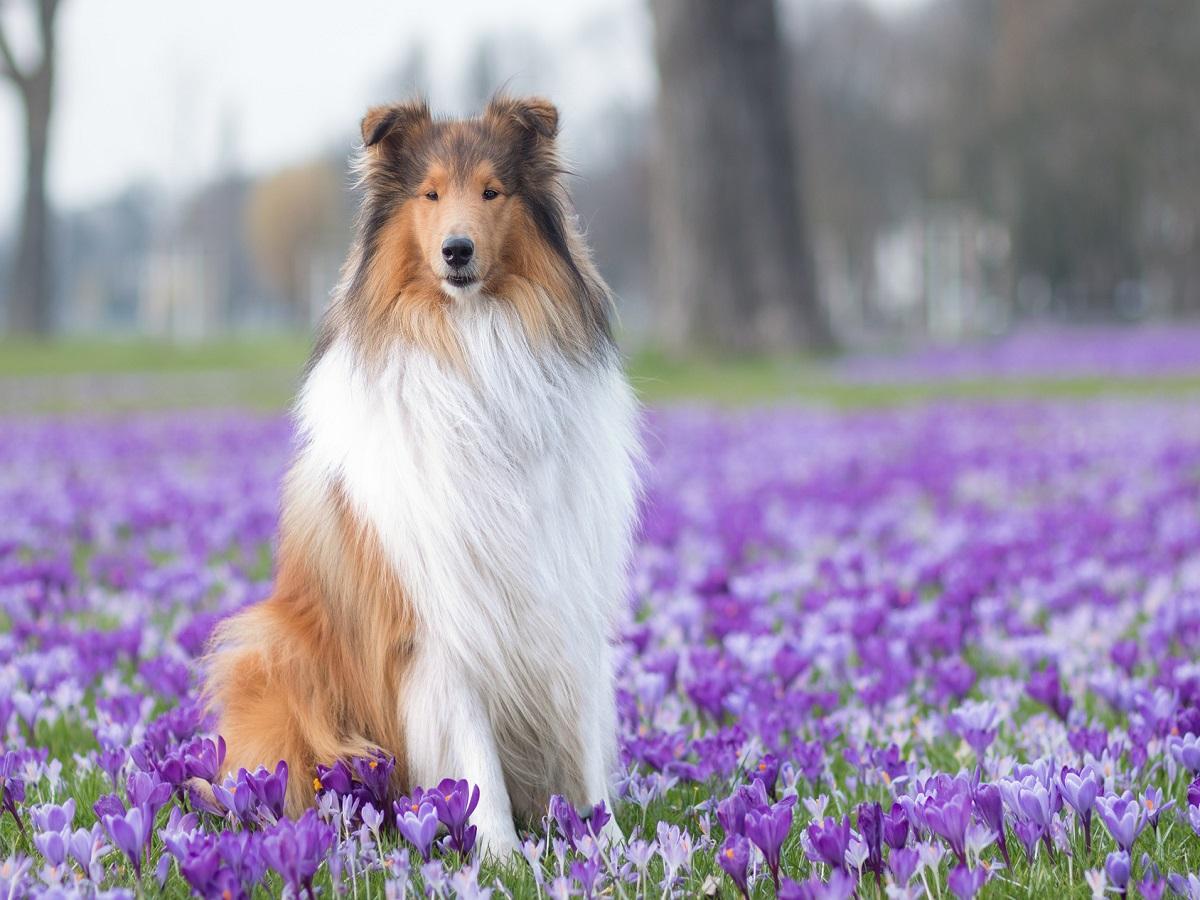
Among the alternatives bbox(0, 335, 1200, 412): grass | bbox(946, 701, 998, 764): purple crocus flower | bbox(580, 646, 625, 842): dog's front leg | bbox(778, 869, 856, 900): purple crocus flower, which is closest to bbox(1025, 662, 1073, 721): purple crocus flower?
bbox(946, 701, 998, 764): purple crocus flower

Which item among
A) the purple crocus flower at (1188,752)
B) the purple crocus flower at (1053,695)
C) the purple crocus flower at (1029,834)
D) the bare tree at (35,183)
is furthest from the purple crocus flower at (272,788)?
the bare tree at (35,183)

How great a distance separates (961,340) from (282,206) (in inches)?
3631

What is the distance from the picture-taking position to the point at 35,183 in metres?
36.4

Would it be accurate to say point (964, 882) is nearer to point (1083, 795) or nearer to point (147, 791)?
point (1083, 795)

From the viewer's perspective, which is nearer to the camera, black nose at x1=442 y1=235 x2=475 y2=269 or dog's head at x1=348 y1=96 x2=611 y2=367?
black nose at x1=442 y1=235 x2=475 y2=269

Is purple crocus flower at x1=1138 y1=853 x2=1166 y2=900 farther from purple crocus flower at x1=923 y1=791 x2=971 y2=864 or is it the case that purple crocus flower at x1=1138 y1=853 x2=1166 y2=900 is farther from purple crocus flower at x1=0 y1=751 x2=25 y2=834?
purple crocus flower at x1=0 y1=751 x2=25 y2=834

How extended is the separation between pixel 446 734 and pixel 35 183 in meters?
37.3

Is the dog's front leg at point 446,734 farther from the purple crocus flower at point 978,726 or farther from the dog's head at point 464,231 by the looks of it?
the purple crocus flower at point 978,726

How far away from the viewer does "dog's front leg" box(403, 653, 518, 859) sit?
346 centimetres

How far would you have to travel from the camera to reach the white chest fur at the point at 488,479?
3488 millimetres

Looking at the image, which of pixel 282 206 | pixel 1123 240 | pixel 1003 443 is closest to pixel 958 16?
pixel 1123 240

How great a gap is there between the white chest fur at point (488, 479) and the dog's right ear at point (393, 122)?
58 centimetres

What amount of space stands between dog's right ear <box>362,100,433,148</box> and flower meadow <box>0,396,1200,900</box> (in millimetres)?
1770

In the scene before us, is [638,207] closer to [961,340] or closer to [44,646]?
[961,340]
